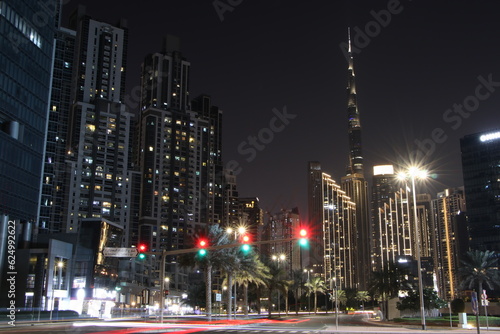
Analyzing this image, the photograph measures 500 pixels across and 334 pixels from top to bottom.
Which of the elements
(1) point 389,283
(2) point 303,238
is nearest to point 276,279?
(1) point 389,283

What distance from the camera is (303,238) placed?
29.6m

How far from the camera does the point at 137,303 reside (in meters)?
140

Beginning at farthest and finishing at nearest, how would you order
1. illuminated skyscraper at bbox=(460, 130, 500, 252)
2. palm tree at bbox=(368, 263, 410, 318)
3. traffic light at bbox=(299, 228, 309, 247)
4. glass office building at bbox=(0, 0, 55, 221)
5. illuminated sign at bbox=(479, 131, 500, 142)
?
1. illuminated sign at bbox=(479, 131, 500, 142)
2. illuminated skyscraper at bbox=(460, 130, 500, 252)
3. glass office building at bbox=(0, 0, 55, 221)
4. palm tree at bbox=(368, 263, 410, 318)
5. traffic light at bbox=(299, 228, 309, 247)

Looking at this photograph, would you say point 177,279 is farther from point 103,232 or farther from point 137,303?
point 103,232

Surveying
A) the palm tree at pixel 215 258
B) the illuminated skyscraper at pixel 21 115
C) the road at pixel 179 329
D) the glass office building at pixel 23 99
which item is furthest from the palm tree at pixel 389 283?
the glass office building at pixel 23 99

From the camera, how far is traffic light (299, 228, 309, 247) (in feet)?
97.0

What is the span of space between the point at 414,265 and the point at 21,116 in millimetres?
92168

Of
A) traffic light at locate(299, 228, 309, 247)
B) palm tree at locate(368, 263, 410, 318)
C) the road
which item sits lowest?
the road

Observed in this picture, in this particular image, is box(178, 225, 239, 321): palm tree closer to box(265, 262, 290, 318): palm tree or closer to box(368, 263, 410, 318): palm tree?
box(265, 262, 290, 318): palm tree

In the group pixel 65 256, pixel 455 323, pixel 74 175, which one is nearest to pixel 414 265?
pixel 455 323

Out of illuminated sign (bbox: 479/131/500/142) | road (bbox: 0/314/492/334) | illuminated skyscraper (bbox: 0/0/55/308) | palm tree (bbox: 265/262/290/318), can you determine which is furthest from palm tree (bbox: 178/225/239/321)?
illuminated sign (bbox: 479/131/500/142)

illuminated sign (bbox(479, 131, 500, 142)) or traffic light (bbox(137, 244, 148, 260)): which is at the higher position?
illuminated sign (bbox(479, 131, 500, 142))

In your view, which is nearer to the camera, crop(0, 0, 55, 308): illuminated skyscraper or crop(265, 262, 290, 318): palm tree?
crop(265, 262, 290, 318): palm tree

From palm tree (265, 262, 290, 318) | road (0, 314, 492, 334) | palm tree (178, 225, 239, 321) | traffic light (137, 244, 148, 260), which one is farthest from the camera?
palm tree (265, 262, 290, 318)
